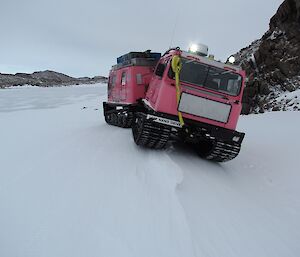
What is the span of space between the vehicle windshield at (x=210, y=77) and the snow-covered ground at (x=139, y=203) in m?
1.79

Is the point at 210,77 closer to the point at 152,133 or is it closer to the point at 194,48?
the point at 194,48

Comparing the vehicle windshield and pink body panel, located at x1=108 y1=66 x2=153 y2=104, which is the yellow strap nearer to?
the vehicle windshield

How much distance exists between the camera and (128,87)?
10000 mm

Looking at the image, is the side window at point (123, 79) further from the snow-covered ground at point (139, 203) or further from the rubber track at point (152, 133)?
the rubber track at point (152, 133)

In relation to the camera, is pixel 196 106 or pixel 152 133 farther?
pixel 196 106

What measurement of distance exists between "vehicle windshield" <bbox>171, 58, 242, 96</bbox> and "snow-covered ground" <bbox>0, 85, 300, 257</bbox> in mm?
1790

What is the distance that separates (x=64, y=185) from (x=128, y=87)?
18.8ft

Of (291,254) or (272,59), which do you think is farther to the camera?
(272,59)

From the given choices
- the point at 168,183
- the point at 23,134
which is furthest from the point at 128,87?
the point at 168,183

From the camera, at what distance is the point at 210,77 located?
7.03 meters

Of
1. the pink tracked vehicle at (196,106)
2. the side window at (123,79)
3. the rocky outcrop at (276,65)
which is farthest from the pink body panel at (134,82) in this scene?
the rocky outcrop at (276,65)

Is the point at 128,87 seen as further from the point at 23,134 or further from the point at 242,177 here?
the point at 242,177

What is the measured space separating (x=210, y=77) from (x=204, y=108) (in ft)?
2.57

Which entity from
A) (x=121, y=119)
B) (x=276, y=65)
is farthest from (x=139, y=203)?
(x=276, y=65)
